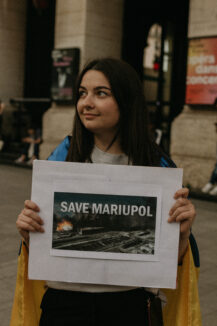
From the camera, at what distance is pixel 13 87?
58.0 feet

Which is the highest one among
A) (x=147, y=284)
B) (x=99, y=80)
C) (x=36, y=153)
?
(x=99, y=80)

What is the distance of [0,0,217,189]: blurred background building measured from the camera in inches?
429

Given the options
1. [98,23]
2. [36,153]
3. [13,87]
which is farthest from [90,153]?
[13,87]

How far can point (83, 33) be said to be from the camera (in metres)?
13.2

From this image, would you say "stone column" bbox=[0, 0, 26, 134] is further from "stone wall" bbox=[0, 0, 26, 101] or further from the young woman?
the young woman

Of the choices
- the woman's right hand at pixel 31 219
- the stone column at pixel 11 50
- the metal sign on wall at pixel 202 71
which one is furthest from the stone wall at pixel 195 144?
the woman's right hand at pixel 31 219

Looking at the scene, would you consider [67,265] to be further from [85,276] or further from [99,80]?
[99,80]

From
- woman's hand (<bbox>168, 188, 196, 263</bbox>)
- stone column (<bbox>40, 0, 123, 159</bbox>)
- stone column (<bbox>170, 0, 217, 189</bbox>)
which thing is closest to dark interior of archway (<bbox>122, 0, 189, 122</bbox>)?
stone column (<bbox>40, 0, 123, 159</bbox>)

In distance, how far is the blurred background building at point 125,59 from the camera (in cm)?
1090

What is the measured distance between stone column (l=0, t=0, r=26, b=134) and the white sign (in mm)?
16014

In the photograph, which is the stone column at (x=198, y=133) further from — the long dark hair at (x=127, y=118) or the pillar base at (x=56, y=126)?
the long dark hair at (x=127, y=118)

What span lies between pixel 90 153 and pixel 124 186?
1.07 ft

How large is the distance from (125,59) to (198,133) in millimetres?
Answer: 7318

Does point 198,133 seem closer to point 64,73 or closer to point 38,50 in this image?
point 64,73
